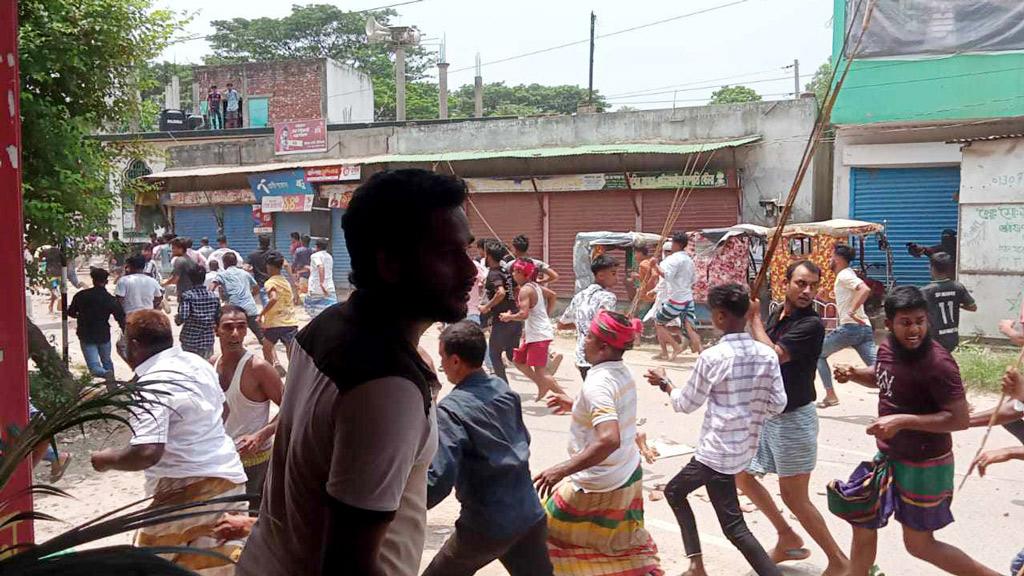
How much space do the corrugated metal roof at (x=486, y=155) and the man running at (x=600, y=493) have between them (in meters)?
12.4

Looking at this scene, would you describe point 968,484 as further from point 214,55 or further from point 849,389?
point 214,55

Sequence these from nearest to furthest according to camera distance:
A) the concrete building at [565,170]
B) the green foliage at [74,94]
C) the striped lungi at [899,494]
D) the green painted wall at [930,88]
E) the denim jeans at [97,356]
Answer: the striped lungi at [899,494] < the green foliage at [74,94] < the denim jeans at [97,356] < the green painted wall at [930,88] < the concrete building at [565,170]

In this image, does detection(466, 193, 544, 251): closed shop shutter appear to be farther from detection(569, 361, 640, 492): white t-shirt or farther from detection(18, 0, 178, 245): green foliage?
detection(569, 361, 640, 492): white t-shirt

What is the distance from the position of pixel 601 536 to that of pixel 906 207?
12.9 m

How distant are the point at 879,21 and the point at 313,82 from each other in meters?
22.1

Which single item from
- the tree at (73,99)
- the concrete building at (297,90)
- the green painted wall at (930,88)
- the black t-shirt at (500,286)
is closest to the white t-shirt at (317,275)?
the black t-shirt at (500,286)

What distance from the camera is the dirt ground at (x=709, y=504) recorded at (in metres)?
5.05

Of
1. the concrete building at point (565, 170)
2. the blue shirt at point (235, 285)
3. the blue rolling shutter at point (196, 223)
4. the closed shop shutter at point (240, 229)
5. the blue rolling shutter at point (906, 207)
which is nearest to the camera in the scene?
the blue shirt at point (235, 285)

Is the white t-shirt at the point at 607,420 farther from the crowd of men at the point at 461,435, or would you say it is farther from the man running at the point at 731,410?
the man running at the point at 731,410

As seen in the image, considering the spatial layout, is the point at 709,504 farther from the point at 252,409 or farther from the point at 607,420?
the point at 252,409

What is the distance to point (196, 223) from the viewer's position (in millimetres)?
23641

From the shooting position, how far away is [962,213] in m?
13.6

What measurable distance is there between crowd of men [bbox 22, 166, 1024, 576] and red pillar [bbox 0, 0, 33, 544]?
0.42 metres

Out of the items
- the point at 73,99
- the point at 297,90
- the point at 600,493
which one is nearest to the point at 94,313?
the point at 73,99
